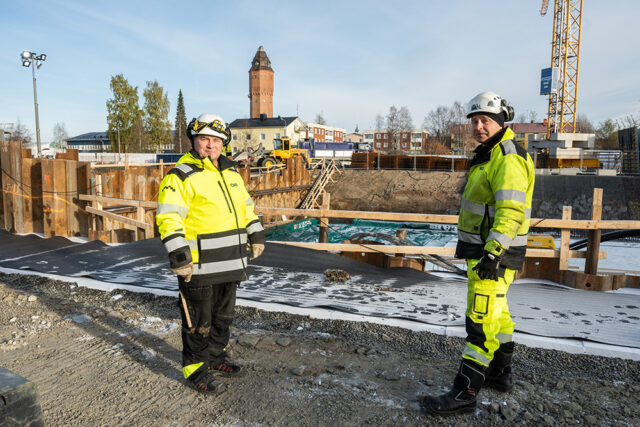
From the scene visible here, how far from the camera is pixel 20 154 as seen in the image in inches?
388

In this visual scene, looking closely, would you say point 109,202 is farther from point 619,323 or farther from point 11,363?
point 619,323

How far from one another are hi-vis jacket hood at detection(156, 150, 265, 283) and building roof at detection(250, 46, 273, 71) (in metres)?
90.0

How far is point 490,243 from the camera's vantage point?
2.75 metres

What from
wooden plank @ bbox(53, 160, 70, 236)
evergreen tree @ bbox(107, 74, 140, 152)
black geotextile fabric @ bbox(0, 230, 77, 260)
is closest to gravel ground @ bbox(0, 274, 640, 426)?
black geotextile fabric @ bbox(0, 230, 77, 260)

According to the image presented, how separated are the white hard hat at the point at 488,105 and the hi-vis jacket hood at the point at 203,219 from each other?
6.21ft

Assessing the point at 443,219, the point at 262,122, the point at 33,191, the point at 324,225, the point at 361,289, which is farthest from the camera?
the point at 262,122

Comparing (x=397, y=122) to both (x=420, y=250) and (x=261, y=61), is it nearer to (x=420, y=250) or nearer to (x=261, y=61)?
(x=261, y=61)

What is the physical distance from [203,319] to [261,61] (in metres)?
91.9

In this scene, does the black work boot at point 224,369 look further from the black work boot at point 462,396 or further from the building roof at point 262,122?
the building roof at point 262,122

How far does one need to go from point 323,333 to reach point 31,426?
270 cm

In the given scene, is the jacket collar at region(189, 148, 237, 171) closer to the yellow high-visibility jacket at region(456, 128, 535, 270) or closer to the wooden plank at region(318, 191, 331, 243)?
the yellow high-visibility jacket at region(456, 128, 535, 270)

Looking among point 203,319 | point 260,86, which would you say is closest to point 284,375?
point 203,319

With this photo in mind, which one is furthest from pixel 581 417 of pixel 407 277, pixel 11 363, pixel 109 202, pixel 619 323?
pixel 109 202

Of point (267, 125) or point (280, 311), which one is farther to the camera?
point (267, 125)
